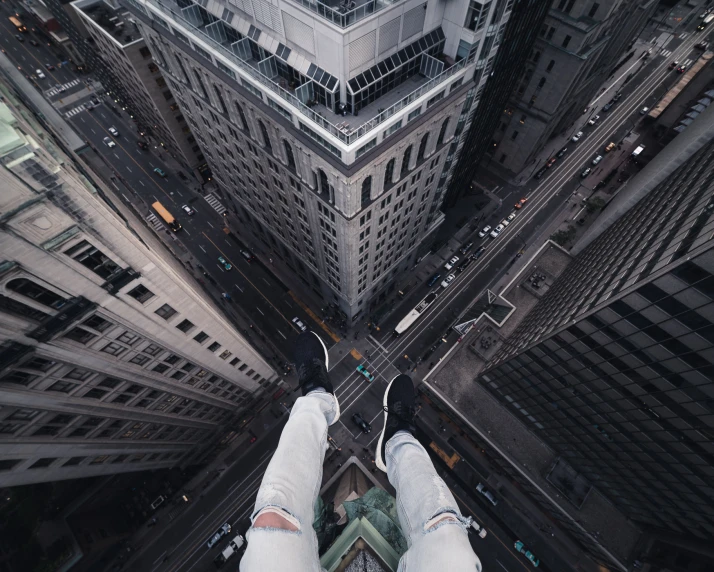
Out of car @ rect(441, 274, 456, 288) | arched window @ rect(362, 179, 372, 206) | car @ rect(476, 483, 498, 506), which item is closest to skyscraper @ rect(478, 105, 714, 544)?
car @ rect(476, 483, 498, 506)

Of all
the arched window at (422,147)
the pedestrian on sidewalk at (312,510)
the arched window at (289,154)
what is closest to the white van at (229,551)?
the pedestrian on sidewalk at (312,510)

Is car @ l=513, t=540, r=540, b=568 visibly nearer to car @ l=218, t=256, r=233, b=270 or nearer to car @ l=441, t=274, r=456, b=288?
car @ l=441, t=274, r=456, b=288

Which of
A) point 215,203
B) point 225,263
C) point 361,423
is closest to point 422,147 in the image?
point 361,423

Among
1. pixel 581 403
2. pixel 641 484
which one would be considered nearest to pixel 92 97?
pixel 581 403

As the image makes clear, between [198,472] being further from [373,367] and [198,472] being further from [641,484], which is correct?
[641,484]

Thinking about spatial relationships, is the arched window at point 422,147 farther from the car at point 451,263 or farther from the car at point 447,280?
the car at point 451,263
